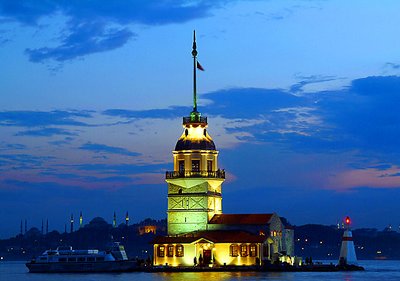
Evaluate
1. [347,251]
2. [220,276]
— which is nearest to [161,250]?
[220,276]

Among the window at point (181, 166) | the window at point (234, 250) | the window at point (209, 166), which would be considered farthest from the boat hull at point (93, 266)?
the window at point (209, 166)

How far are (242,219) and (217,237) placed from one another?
4656 millimetres

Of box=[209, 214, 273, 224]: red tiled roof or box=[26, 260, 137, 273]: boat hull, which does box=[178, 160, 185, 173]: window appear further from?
box=[26, 260, 137, 273]: boat hull

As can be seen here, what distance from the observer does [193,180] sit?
110 m

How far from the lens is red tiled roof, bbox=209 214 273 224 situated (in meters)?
109

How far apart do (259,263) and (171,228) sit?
453 inches

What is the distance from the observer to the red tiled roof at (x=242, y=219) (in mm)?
108875

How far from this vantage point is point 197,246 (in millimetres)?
106062

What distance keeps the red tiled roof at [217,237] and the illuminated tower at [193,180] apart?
5.07 feet

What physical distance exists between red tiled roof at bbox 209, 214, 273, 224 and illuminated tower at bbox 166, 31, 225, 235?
3.35ft

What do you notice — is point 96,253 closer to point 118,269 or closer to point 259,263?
point 118,269

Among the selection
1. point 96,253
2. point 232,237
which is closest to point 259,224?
point 232,237

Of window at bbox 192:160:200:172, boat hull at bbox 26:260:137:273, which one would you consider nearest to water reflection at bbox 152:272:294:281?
boat hull at bbox 26:260:137:273

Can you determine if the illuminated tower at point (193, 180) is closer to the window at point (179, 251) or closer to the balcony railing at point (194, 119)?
the balcony railing at point (194, 119)
